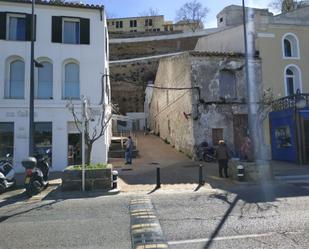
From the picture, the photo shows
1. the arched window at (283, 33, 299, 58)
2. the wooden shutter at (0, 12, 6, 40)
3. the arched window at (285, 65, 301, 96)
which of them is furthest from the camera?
the arched window at (283, 33, 299, 58)

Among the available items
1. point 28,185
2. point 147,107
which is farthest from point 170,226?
point 147,107

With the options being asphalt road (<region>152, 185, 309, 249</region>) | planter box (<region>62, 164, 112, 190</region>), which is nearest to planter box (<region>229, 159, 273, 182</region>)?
asphalt road (<region>152, 185, 309, 249</region>)

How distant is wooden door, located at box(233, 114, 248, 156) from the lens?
22.0m

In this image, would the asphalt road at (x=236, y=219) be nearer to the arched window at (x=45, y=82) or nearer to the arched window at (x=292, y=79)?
the arched window at (x=45, y=82)

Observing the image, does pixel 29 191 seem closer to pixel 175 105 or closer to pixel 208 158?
pixel 208 158

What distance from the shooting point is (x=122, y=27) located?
78375mm

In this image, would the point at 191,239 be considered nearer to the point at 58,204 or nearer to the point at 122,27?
the point at 58,204

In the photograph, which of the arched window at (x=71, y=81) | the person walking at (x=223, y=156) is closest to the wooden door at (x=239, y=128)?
the person walking at (x=223, y=156)

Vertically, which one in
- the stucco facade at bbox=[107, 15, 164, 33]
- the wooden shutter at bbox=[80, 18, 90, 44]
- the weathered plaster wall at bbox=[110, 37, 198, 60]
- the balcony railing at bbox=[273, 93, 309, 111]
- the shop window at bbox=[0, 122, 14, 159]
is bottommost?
the shop window at bbox=[0, 122, 14, 159]

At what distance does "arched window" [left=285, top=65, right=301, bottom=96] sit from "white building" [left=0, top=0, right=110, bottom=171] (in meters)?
12.7

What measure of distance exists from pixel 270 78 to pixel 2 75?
1621 cm

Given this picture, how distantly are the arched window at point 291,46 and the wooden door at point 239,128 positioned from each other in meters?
5.60

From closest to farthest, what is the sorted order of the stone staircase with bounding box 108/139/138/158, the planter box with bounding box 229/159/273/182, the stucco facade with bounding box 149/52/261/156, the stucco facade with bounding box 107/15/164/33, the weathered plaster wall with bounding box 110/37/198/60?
the planter box with bounding box 229/159/273/182 < the stucco facade with bounding box 149/52/261/156 < the stone staircase with bounding box 108/139/138/158 < the weathered plaster wall with bounding box 110/37/198/60 < the stucco facade with bounding box 107/15/164/33

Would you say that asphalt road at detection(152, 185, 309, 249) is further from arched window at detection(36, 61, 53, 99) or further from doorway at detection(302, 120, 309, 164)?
arched window at detection(36, 61, 53, 99)
